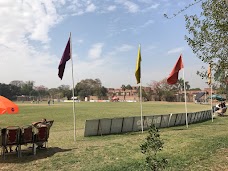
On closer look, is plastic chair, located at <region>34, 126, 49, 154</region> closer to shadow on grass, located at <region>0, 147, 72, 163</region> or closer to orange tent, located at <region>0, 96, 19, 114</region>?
shadow on grass, located at <region>0, 147, 72, 163</region>

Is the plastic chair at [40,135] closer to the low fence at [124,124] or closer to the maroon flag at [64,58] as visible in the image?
the maroon flag at [64,58]

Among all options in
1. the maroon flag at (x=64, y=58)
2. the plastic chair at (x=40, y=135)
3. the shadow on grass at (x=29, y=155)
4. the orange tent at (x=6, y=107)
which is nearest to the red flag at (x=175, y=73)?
the maroon flag at (x=64, y=58)

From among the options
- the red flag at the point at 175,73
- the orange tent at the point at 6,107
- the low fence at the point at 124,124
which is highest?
the red flag at the point at 175,73

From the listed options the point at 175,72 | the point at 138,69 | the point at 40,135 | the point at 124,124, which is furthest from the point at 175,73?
the point at 40,135

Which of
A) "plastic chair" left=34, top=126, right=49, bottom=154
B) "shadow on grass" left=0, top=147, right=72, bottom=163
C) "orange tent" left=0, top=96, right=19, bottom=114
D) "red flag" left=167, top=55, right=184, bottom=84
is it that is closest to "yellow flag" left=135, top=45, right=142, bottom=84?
"red flag" left=167, top=55, right=184, bottom=84

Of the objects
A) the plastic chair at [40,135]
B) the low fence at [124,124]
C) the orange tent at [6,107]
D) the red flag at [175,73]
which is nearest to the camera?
the orange tent at [6,107]

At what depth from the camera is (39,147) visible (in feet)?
35.2

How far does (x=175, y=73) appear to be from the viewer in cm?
1731

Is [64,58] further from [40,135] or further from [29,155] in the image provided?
[29,155]

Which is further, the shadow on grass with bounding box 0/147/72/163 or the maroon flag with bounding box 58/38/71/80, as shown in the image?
the maroon flag with bounding box 58/38/71/80

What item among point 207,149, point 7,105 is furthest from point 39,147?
point 207,149

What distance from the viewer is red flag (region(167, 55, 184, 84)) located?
1680 centimetres

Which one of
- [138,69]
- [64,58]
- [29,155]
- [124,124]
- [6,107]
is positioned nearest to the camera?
[6,107]

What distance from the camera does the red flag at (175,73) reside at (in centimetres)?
1680
